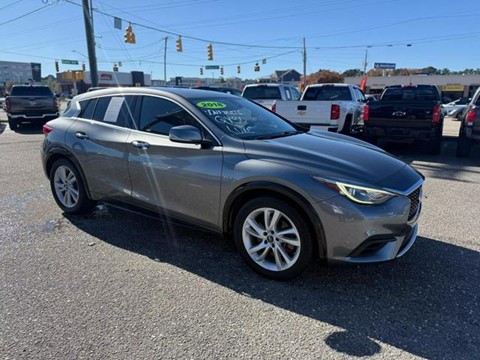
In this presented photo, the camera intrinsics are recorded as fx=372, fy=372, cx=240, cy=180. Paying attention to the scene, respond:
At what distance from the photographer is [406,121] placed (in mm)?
8781

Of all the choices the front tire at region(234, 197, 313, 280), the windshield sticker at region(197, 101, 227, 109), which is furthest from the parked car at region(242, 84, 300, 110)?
the front tire at region(234, 197, 313, 280)

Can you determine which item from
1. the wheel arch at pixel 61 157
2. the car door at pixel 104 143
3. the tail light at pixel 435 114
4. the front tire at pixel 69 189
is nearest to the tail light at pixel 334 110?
the tail light at pixel 435 114

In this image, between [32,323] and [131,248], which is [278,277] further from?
[32,323]

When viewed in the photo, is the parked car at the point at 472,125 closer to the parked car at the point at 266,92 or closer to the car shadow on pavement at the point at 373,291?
the car shadow on pavement at the point at 373,291

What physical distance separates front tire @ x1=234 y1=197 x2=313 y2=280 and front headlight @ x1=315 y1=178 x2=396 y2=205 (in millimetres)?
409

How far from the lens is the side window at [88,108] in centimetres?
471

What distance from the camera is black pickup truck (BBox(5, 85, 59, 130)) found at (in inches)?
631

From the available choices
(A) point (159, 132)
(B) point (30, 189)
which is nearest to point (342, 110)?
(A) point (159, 132)

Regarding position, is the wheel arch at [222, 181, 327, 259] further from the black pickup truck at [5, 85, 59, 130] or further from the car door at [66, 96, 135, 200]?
the black pickup truck at [5, 85, 59, 130]

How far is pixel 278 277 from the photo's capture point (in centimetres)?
326

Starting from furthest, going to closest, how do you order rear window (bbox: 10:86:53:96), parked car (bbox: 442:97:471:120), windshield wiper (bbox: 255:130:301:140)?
parked car (bbox: 442:97:471:120) < rear window (bbox: 10:86:53:96) < windshield wiper (bbox: 255:130:301:140)

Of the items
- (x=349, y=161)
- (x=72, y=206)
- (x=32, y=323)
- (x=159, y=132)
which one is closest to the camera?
(x=32, y=323)

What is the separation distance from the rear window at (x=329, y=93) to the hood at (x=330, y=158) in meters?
8.19

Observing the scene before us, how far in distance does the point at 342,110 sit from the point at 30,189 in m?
7.05
